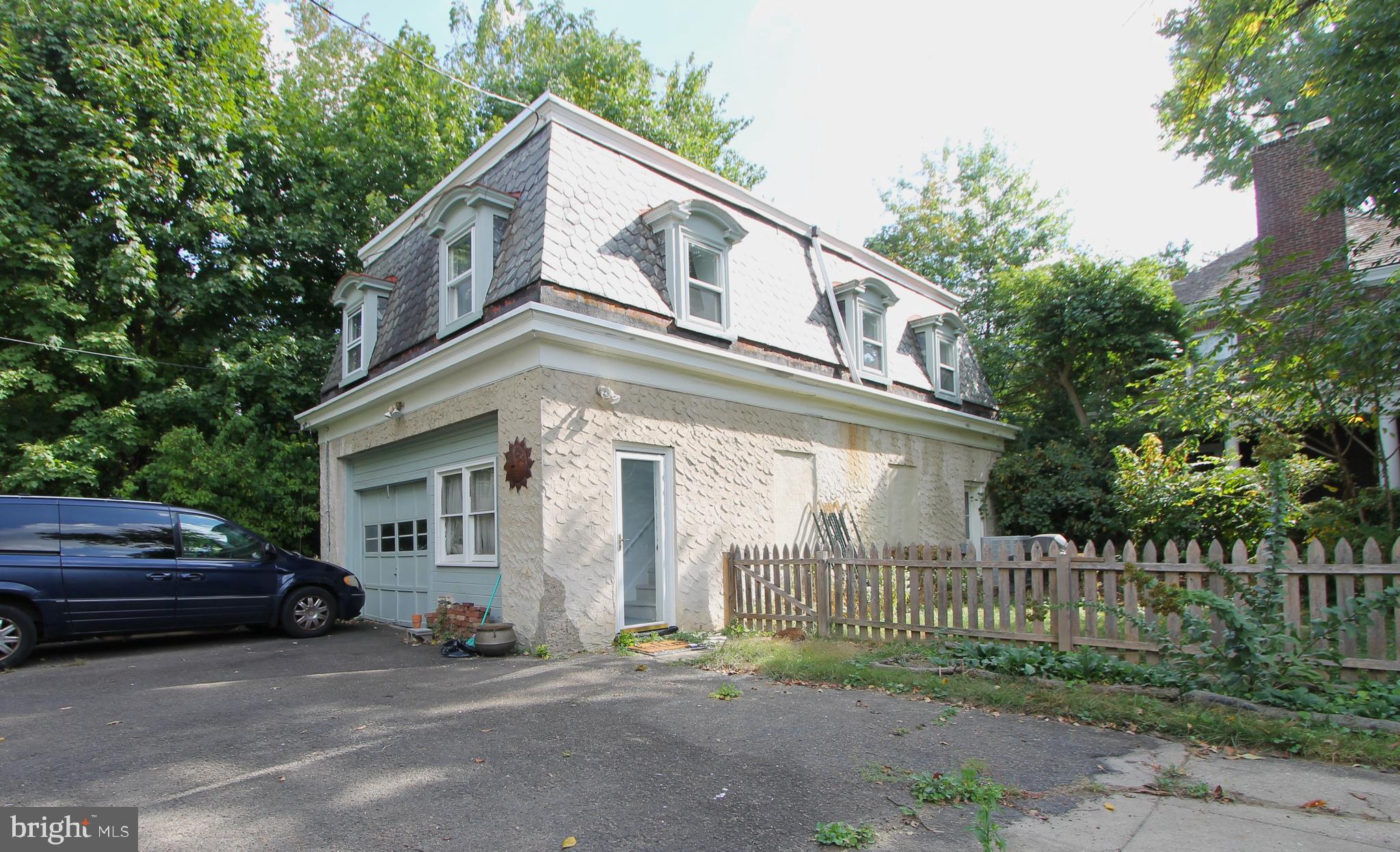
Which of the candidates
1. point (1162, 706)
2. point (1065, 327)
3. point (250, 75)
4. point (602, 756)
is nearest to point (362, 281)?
point (250, 75)

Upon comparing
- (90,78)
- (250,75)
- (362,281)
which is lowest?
(362,281)

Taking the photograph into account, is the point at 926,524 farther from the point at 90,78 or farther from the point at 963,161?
the point at 963,161

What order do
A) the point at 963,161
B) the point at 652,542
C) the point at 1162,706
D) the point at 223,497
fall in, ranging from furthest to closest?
the point at 963,161
the point at 223,497
the point at 652,542
the point at 1162,706

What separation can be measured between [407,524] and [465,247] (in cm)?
435

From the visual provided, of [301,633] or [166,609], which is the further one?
[301,633]

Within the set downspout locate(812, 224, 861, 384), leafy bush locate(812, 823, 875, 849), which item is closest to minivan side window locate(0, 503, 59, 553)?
leafy bush locate(812, 823, 875, 849)

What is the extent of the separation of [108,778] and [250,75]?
713 inches

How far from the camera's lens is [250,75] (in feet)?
57.0

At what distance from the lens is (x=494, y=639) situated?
793cm

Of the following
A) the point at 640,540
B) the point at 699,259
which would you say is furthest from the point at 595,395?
the point at 699,259

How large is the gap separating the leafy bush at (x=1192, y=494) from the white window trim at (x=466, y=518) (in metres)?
9.13

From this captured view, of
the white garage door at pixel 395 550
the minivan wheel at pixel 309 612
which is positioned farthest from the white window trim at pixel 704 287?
the minivan wheel at pixel 309 612

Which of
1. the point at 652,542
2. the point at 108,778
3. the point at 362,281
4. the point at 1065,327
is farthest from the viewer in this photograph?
the point at 1065,327

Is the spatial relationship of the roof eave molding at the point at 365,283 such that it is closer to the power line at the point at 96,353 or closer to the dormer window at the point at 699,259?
the power line at the point at 96,353
